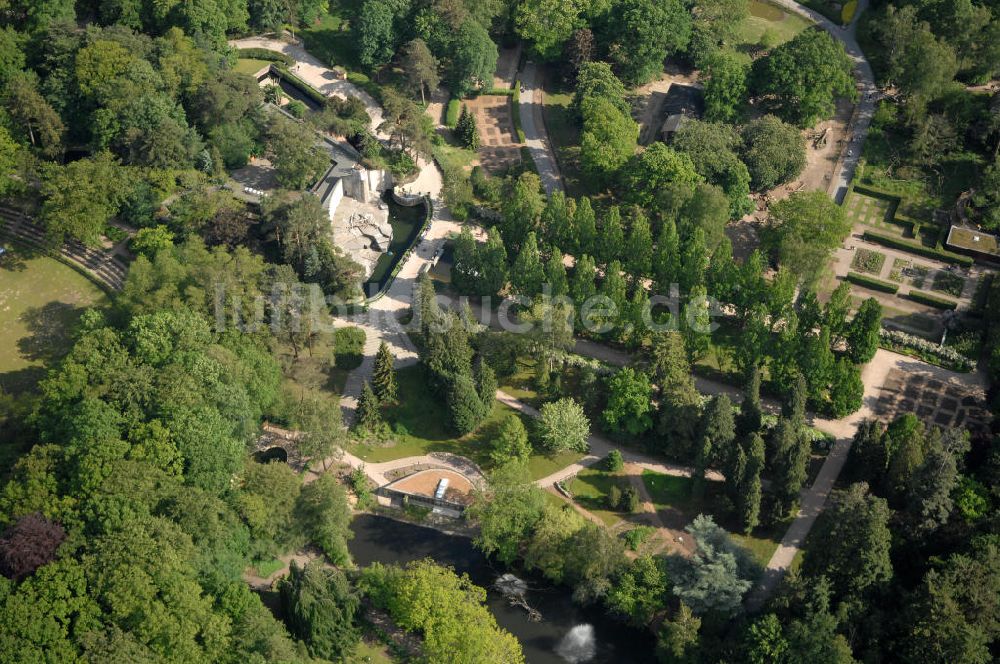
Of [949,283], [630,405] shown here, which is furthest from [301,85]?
[949,283]

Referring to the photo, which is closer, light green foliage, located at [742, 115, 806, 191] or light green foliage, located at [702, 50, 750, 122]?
light green foliage, located at [742, 115, 806, 191]

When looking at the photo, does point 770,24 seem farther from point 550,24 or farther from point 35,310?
point 35,310

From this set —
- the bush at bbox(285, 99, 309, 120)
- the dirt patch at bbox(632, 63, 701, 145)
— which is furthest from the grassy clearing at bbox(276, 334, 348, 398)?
the dirt patch at bbox(632, 63, 701, 145)

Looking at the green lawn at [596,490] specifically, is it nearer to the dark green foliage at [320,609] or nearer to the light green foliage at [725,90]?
the dark green foliage at [320,609]

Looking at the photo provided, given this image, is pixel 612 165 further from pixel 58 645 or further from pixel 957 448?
pixel 58 645

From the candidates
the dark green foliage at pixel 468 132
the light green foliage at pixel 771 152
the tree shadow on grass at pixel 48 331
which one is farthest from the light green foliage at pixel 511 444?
the light green foliage at pixel 771 152

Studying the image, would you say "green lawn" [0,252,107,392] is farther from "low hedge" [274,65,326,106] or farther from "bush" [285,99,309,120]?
"low hedge" [274,65,326,106]
